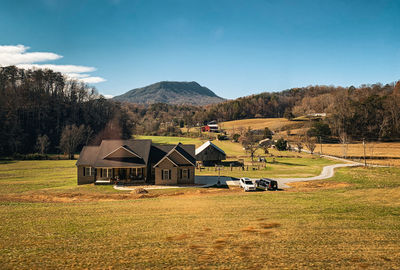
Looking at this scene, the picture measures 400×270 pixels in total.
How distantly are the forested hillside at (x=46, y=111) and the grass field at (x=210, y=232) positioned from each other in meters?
57.9

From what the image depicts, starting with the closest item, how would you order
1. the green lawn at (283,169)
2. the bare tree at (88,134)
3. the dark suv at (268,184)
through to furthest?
the dark suv at (268,184), the green lawn at (283,169), the bare tree at (88,134)

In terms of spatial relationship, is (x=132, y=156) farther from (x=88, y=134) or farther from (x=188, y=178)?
(x=88, y=134)

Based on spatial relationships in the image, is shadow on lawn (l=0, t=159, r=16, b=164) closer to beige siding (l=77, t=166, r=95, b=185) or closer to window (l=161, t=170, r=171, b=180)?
beige siding (l=77, t=166, r=95, b=185)

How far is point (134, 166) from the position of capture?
3475 centimetres

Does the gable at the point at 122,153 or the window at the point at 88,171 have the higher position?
the gable at the point at 122,153

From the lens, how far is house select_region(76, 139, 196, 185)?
113 feet

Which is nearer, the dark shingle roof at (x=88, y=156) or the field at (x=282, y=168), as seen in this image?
the dark shingle roof at (x=88, y=156)

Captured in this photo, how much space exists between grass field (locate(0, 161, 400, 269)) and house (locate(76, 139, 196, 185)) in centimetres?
740

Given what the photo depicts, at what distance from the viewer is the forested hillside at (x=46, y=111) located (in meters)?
75.8

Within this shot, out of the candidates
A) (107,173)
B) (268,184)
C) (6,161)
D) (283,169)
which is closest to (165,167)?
(107,173)

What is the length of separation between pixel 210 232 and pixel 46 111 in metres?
89.3

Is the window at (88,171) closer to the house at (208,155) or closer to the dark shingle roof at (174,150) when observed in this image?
the dark shingle roof at (174,150)

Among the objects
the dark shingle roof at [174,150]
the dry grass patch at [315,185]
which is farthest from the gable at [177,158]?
the dry grass patch at [315,185]

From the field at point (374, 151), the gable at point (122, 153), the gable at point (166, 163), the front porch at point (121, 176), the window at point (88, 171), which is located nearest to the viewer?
the gable at point (166, 163)
